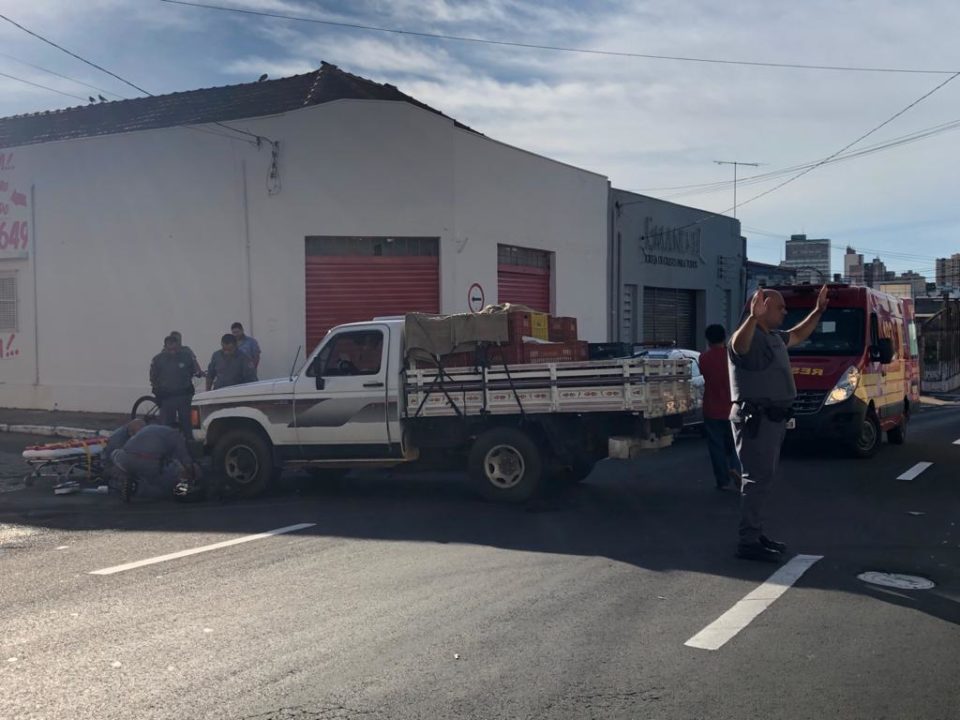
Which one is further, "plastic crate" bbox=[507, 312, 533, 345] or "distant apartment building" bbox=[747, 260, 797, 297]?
"distant apartment building" bbox=[747, 260, 797, 297]

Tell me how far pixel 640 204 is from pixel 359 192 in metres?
12.2

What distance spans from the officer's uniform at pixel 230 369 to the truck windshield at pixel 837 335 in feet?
25.9

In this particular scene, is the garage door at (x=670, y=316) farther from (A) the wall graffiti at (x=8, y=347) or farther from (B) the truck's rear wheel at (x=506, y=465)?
(B) the truck's rear wheel at (x=506, y=465)

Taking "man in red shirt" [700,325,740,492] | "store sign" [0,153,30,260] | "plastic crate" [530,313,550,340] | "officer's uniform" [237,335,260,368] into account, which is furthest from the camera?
"store sign" [0,153,30,260]

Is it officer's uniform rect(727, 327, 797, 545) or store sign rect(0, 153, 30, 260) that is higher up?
store sign rect(0, 153, 30, 260)

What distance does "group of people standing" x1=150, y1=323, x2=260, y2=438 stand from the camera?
1345 centimetres

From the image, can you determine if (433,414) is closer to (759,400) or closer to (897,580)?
(759,400)

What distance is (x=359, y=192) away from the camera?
1731 cm

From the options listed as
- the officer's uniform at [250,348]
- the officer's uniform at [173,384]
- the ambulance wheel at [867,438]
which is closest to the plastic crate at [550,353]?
the ambulance wheel at [867,438]

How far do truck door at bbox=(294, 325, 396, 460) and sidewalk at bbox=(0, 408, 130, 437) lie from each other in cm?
680

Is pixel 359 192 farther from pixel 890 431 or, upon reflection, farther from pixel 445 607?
pixel 445 607

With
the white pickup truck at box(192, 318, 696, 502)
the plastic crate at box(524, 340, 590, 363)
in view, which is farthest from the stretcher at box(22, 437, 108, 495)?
the plastic crate at box(524, 340, 590, 363)

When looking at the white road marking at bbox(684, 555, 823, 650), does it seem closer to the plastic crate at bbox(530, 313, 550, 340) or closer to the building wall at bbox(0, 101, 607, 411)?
the plastic crate at bbox(530, 313, 550, 340)

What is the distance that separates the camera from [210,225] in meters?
17.4
